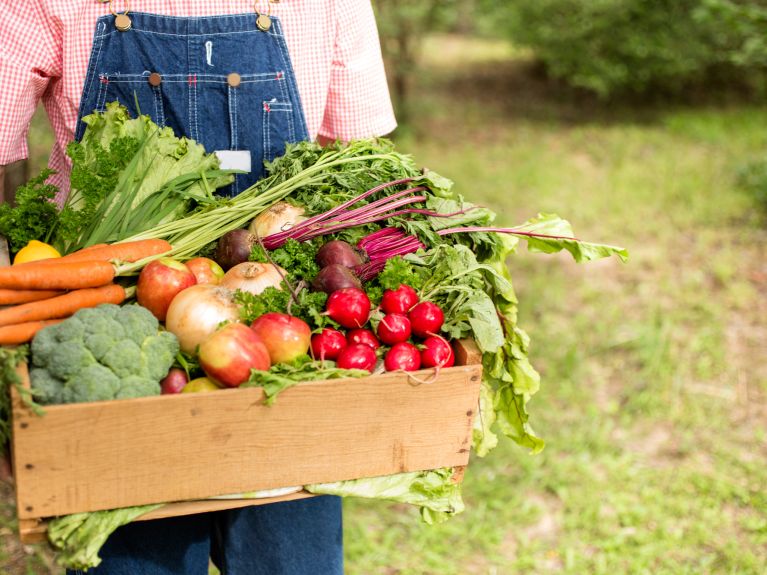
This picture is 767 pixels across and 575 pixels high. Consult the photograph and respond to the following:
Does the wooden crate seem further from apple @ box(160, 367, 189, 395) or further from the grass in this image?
the grass

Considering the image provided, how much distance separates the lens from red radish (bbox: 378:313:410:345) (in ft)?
6.28

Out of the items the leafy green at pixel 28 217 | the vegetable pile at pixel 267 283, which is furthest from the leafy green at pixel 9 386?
the leafy green at pixel 28 217

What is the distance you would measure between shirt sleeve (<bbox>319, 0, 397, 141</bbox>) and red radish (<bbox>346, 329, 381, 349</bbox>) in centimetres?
82

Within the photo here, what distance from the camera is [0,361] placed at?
5.38 feet

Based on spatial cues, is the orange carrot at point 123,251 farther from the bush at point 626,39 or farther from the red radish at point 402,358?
the bush at point 626,39

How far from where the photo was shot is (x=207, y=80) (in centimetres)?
242

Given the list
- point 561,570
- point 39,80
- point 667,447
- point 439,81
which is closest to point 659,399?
point 667,447

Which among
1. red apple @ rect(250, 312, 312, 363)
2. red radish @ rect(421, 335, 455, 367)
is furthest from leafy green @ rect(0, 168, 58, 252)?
red radish @ rect(421, 335, 455, 367)

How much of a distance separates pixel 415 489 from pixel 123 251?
36.2 inches

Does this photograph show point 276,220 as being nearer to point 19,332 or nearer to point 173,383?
point 173,383

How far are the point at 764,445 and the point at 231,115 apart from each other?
3.41m

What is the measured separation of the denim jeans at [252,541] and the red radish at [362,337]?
2.17 ft

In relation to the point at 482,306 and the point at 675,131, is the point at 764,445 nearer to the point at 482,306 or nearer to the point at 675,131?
the point at 482,306

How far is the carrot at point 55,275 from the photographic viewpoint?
6.13 ft
